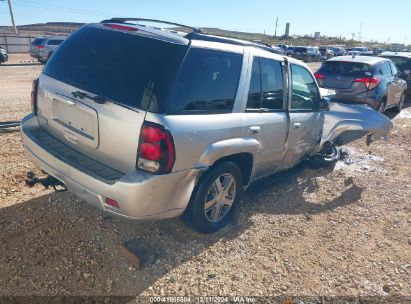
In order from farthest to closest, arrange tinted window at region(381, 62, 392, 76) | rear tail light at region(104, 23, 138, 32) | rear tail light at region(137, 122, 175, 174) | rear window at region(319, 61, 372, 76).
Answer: tinted window at region(381, 62, 392, 76), rear window at region(319, 61, 372, 76), rear tail light at region(104, 23, 138, 32), rear tail light at region(137, 122, 175, 174)

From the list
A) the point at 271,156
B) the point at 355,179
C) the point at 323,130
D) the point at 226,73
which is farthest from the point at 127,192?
the point at 355,179

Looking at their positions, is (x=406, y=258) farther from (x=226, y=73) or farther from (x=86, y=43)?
(x=86, y=43)

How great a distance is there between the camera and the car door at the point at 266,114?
354 cm

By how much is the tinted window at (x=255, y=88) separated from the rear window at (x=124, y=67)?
97 centimetres

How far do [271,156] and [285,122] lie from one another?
1.46ft

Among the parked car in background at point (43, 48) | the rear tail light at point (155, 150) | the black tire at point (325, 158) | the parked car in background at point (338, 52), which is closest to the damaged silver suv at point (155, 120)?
the rear tail light at point (155, 150)

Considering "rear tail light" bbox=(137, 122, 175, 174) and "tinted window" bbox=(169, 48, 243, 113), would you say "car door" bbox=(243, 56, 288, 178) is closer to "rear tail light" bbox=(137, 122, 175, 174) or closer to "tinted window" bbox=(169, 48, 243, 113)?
"tinted window" bbox=(169, 48, 243, 113)

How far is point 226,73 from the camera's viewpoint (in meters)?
3.26

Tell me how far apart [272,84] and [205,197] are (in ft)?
5.15

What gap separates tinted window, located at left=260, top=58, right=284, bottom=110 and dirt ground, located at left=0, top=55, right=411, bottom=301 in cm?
134

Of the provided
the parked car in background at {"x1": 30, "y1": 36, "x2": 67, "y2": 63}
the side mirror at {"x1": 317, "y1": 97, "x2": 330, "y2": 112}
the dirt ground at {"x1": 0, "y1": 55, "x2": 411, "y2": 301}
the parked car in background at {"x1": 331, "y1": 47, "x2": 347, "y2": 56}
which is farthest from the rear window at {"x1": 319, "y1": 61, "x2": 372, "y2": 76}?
the parked car in background at {"x1": 331, "y1": 47, "x2": 347, "y2": 56}

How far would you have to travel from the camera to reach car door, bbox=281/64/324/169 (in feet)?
14.0

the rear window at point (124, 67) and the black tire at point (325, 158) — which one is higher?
the rear window at point (124, 67)

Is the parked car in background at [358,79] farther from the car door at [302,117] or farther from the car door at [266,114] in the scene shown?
the car door at [266,114]
